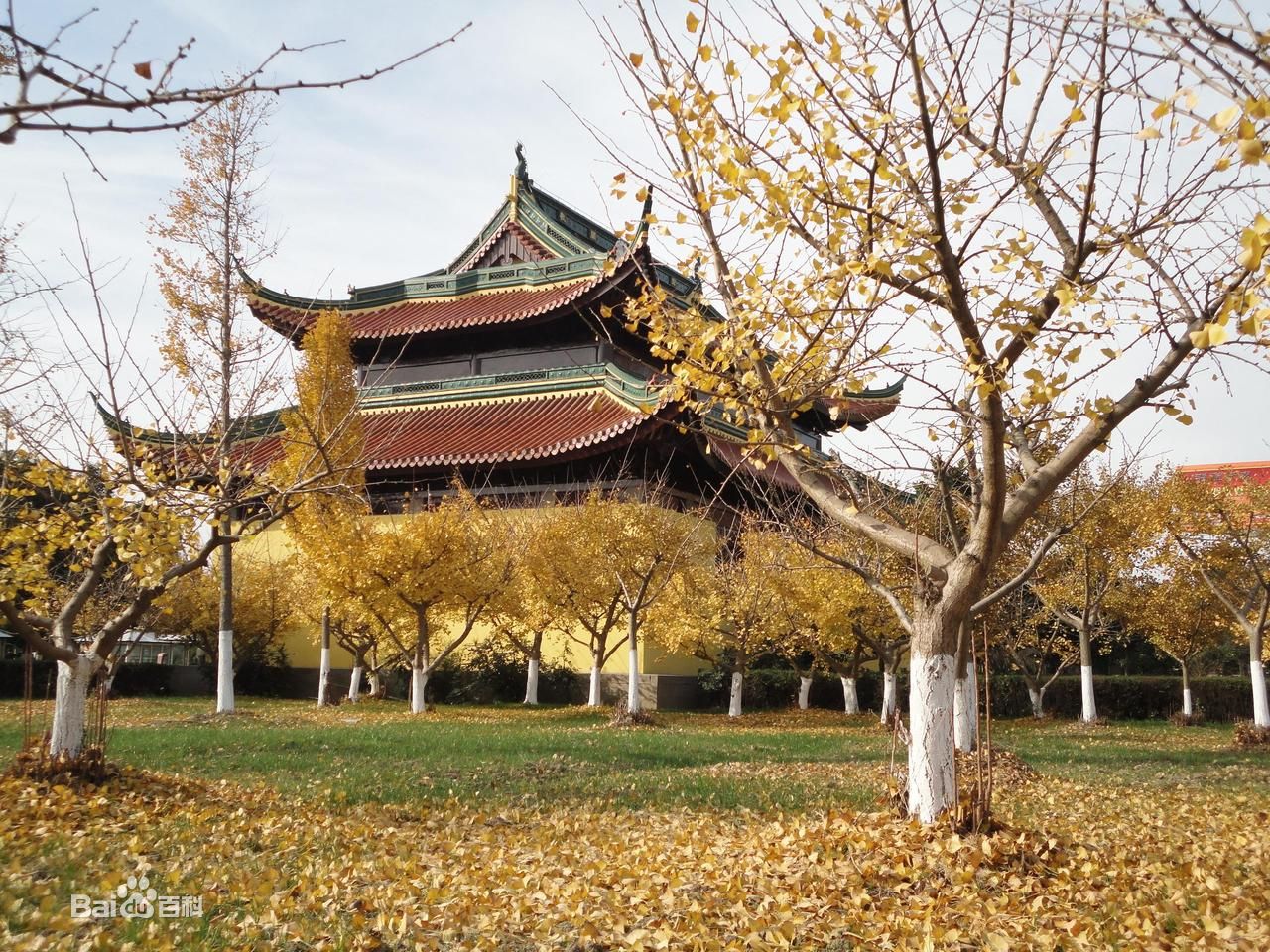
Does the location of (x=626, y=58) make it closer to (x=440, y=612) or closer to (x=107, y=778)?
(x=107, y=778)

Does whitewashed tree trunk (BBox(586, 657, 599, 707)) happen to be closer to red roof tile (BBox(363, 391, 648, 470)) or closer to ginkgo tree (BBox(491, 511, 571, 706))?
ginkgo tree (BBox(491, 511, 571, 706))

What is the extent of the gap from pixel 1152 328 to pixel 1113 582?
15.1 metres

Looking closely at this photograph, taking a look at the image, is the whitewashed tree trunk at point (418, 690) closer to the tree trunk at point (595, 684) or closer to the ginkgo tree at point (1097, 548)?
the tree trunk at point (595, 684)

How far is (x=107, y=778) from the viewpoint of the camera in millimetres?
7121

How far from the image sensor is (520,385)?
24172mm

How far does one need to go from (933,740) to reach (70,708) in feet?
19.0

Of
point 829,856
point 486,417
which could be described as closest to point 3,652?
point 486,417

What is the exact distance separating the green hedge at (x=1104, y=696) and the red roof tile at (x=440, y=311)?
10275 millimetres

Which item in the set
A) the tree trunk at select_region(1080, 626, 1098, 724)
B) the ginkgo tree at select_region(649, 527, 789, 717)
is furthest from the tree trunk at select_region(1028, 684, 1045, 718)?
the ginkgo tree at select_region(649, 527, 789, 717)

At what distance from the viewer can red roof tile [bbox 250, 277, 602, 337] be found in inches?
942

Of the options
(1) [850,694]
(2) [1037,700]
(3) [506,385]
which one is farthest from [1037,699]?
(3) [506,385]

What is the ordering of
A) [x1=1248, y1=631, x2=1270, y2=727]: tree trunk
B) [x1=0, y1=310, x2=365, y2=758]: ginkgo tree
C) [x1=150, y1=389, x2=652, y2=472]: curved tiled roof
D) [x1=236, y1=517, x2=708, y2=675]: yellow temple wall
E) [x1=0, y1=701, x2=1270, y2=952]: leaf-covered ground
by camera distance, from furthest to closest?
[x1=236, y1=517, x2=708, y2=675]: yellow temple wall → [x1=150, y1=389, x2=652, y2=472]: curved tiled roof → [x1=1248, y1=631, x2=1270, y2=727]: tree trunk → [x1=0, y1=310, x2=365, y2=758]: ginkgo tree → [x1=0, y1=701, x2=1270, y2=952]: leaf-covered ground

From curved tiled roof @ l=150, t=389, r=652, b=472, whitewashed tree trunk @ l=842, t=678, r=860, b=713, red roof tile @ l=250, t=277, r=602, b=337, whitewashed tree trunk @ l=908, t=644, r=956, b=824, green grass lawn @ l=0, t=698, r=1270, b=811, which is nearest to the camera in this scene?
whitewashed tree trunk @ l=908, t=644, r=956, b=824

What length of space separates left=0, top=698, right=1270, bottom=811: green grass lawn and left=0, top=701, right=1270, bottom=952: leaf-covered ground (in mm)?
80
